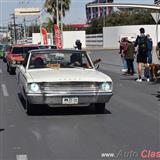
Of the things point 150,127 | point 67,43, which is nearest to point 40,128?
point 150,127

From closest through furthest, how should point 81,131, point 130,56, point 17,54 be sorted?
1. point 81,131
2. point 130,56
3. point 17,54

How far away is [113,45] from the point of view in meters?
71.5

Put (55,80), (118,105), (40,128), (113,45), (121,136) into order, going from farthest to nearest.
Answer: (113,45), (118,105), (55,80), (40,128), (121,136)

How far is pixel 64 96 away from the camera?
11.1 m

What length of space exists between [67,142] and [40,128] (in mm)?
1451

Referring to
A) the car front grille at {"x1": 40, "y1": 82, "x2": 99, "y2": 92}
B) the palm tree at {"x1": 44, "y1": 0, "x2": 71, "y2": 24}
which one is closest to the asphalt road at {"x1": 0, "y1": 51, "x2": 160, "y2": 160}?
the car front grille at {"x1": 40, "y1": 82, "x2": 99, "y2": 92}

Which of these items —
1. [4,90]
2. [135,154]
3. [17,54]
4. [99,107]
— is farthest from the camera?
[17,54]

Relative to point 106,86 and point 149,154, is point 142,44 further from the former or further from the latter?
point 149,154

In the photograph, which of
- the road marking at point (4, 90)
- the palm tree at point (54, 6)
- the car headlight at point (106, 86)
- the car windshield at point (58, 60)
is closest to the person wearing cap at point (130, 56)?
the road marking at point (4, 90)

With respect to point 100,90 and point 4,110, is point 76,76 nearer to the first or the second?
point 100,90

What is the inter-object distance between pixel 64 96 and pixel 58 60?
75.7 inches

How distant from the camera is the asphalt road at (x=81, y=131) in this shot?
→ 25.2ft

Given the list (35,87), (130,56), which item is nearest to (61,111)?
(35,87)

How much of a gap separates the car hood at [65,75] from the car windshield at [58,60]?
420 mm
